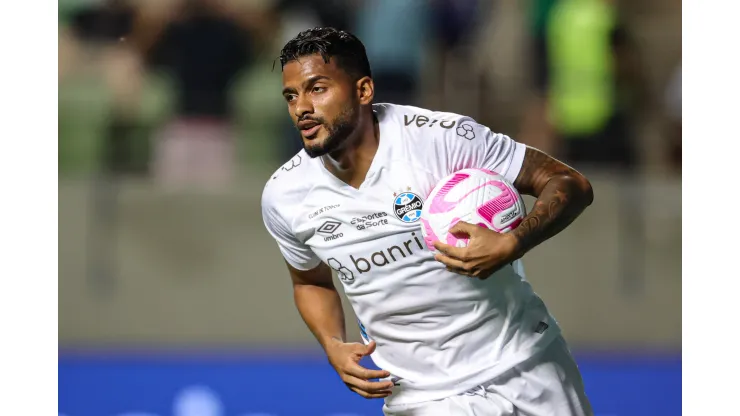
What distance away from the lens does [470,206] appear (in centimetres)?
370

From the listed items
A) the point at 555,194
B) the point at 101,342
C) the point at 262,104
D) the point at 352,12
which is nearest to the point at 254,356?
the point at 101,342

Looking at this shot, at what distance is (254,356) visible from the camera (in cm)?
789

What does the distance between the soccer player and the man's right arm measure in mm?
171

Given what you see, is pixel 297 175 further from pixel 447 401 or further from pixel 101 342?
pixel 101 342

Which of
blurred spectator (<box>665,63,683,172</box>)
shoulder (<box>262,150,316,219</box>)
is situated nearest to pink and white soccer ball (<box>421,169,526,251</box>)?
shoulder (<box>262,150,316,219</box>)

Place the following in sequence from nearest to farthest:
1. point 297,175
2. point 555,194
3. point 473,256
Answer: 1. point 473,256
2. point 555,194
3. point 297,175

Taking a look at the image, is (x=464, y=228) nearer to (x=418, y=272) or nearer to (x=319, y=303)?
(x=418, y=272)

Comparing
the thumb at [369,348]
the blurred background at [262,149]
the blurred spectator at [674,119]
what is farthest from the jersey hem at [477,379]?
the blurred spectator at [674,119]

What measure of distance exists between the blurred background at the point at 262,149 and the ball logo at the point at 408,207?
11.6 ft

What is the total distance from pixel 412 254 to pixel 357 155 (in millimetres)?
407

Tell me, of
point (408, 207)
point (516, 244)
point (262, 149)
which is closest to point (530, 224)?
point (516, 244)

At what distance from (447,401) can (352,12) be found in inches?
163

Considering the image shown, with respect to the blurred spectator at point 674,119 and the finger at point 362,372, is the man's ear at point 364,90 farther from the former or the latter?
the blurred spectator at point 674,119

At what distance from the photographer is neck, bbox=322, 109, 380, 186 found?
4.06 m
